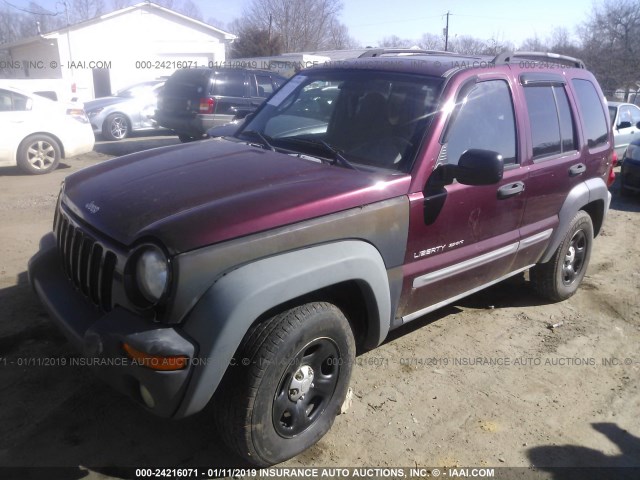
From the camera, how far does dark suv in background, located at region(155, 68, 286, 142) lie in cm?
1208

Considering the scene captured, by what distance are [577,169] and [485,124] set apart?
49.6 inches

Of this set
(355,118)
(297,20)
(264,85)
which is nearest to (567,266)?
(355,118)

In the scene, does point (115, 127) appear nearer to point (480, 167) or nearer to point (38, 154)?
point (38, 154)

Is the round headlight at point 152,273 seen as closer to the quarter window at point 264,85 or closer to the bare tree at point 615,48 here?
the quarter window at point 264,85

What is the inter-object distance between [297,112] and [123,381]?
2.38m

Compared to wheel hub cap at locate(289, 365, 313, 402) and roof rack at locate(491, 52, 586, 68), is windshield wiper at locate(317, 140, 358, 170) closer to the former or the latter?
wheel hub cap at locate(289, 365, 313, 402)

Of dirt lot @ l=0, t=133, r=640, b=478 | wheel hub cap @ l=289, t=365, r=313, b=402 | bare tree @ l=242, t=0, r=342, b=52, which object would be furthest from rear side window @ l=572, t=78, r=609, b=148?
bare tree @ l=242, t=0, r=342, b=52

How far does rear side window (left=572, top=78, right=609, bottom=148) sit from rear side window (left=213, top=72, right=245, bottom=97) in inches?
340

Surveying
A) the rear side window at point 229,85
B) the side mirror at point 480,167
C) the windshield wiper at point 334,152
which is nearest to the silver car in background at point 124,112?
the rear side window at point 229,85

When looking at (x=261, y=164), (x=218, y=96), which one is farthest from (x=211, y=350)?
(x=218, y=96)

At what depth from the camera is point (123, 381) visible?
250cm

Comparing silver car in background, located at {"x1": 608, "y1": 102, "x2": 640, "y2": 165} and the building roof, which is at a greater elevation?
the building roof

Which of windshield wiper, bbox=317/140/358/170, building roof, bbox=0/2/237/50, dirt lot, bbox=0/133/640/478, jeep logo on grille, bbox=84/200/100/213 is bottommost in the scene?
dirt lot, bbox=0/133/640/478

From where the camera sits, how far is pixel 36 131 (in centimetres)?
971
